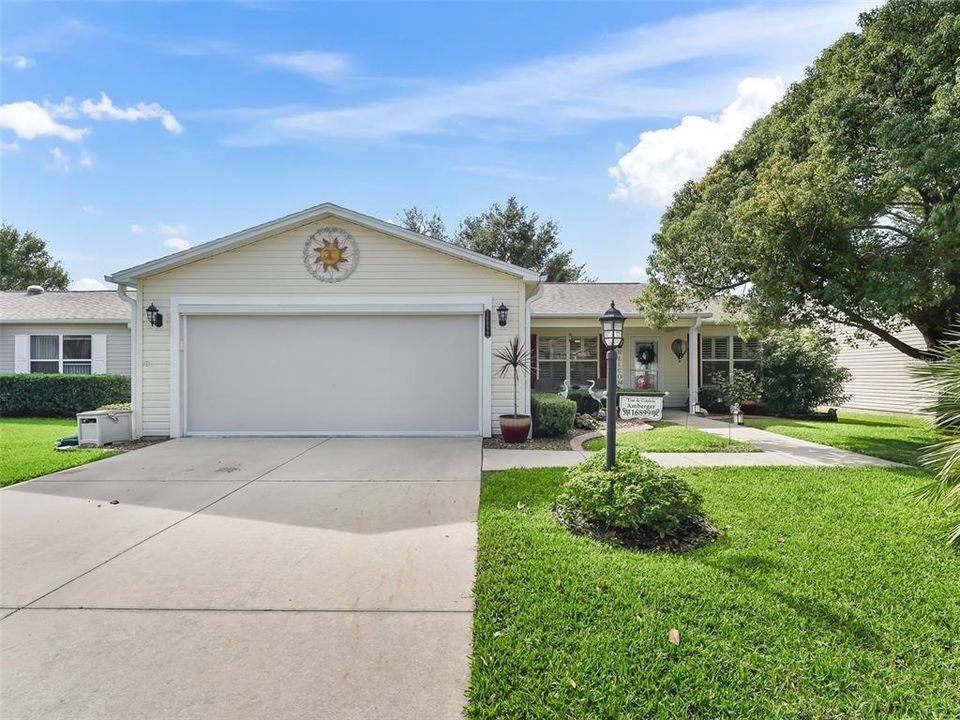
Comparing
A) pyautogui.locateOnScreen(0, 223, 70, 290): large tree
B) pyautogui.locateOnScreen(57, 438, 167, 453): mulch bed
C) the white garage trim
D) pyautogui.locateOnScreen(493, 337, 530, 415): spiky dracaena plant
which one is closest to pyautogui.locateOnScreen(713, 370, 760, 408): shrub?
pyautogui.locateOnScreen(493, 337, 530, 415): spiky dracaena plant

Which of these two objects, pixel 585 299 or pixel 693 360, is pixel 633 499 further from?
pixel 585 299

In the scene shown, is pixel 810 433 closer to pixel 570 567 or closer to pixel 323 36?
pixel 570 567

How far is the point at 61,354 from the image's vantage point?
1439 centimetres

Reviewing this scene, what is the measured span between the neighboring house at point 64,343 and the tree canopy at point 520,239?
19548 millimetres

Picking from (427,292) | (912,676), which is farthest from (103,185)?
(912,676)

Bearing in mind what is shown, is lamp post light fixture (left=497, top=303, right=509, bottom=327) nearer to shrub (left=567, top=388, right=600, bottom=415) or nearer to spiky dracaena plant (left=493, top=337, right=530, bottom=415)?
spiky dracaena plant (left=493, top=337, right=530, bottom=415)

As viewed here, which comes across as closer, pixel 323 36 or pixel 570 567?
pixel 570 567

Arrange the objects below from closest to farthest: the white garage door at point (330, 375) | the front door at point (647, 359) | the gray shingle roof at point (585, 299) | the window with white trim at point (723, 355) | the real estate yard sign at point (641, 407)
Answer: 1. the white garage door at point (330, 375)
2. the real estate yard sign at point (641, 407)
3. the gray shingle roof at point (585, 299)
4. the front door at point (647, 359)
5. the window with white trim at point (723, 355)

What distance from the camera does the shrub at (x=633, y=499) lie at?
3.93 meters

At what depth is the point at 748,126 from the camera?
1063cm

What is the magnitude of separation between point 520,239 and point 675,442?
23274 mm

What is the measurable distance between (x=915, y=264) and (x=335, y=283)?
9.97 m

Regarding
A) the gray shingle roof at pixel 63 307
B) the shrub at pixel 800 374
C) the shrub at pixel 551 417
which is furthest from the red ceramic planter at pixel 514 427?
the gray shingle roof at pixel 63 307

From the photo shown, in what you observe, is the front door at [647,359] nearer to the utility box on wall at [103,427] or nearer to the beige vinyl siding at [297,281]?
the beige vinyl siding at [297,281]
